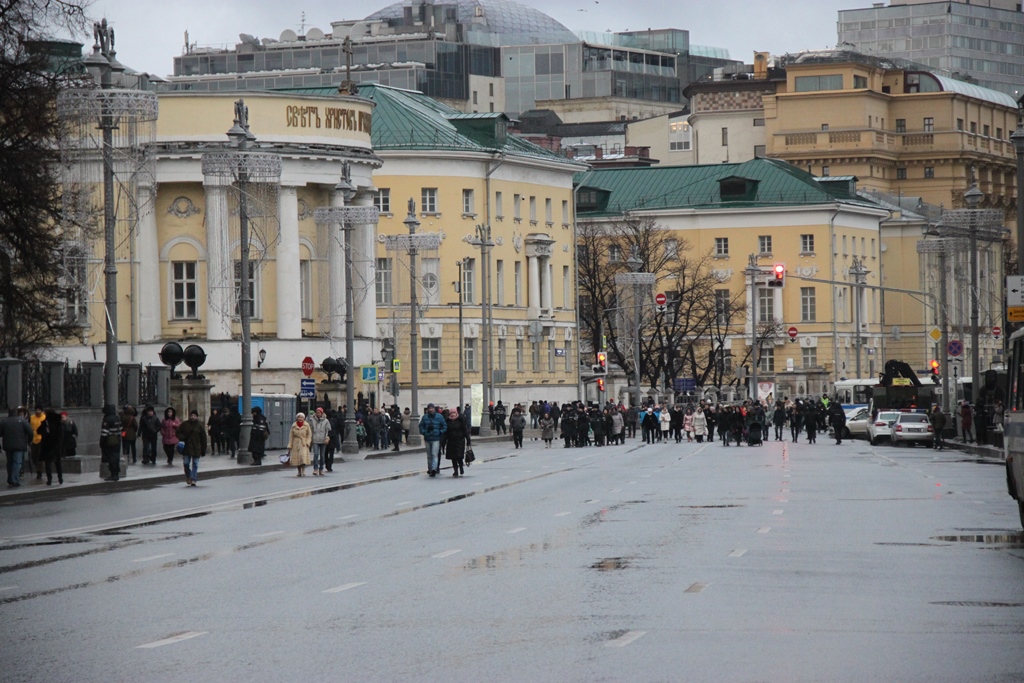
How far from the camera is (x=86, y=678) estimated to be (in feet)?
40.7

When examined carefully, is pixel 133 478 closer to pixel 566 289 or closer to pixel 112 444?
pixel 112 444

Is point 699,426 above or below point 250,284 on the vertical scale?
below

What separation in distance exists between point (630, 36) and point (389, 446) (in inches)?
5168

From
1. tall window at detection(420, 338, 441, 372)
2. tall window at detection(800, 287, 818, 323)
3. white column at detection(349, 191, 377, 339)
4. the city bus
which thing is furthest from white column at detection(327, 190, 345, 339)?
tall window at detection(800, 287, 818, 323)

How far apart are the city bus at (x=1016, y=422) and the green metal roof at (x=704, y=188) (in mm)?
97327

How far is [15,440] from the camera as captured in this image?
35.6m

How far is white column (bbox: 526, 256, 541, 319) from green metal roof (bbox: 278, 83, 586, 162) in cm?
534

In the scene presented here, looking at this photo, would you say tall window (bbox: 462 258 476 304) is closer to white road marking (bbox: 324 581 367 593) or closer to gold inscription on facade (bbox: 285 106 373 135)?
gold inscription on facade (bbox: 285 106 373 135)

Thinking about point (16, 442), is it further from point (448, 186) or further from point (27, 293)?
point (448, 186)

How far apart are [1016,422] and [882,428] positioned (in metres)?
48.5

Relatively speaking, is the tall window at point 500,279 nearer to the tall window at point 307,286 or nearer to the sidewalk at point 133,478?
the tall window at point 307,286

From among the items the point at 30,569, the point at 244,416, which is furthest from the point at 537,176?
the point at 30,569

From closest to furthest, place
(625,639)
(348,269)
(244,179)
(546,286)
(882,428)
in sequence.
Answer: (625,639) < (244,179) < (348,269) < (882,428) < (546,286)

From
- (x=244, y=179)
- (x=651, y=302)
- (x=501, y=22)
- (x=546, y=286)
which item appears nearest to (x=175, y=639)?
(x=244, y=179)
